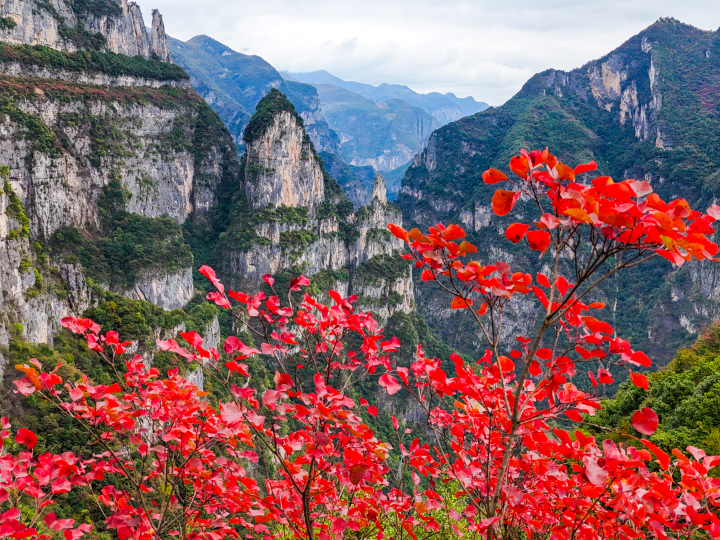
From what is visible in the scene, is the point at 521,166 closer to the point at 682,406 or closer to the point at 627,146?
the point at 682,406

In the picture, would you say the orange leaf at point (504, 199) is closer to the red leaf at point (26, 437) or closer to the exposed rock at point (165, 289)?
the red leaf at point (26, 437)

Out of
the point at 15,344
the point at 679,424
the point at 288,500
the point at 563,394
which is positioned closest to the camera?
the point at 563,394

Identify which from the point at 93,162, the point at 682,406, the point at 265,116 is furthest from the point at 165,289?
the point at 682,406

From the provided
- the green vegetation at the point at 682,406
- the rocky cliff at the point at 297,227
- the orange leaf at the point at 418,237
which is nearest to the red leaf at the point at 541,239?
the orange leaf at the point at 418,237

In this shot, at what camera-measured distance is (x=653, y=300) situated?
59.5 m

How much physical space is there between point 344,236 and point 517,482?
48539mm

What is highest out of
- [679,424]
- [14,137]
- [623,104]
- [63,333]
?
[623,104]

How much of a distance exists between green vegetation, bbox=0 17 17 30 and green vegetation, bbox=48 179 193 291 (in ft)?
42.4

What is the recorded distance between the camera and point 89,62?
38969 mm

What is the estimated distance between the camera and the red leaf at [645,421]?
6.89 ft

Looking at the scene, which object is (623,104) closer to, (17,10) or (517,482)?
(17,10)

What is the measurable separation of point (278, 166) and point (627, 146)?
2697 inches

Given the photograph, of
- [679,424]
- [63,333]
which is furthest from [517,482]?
[63,333]

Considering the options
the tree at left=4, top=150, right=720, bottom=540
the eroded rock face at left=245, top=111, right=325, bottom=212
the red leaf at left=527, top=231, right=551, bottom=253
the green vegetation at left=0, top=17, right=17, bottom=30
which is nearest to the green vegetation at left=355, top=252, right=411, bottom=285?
the eroded rock face at left=245, top=111, right=325, bottom=212
